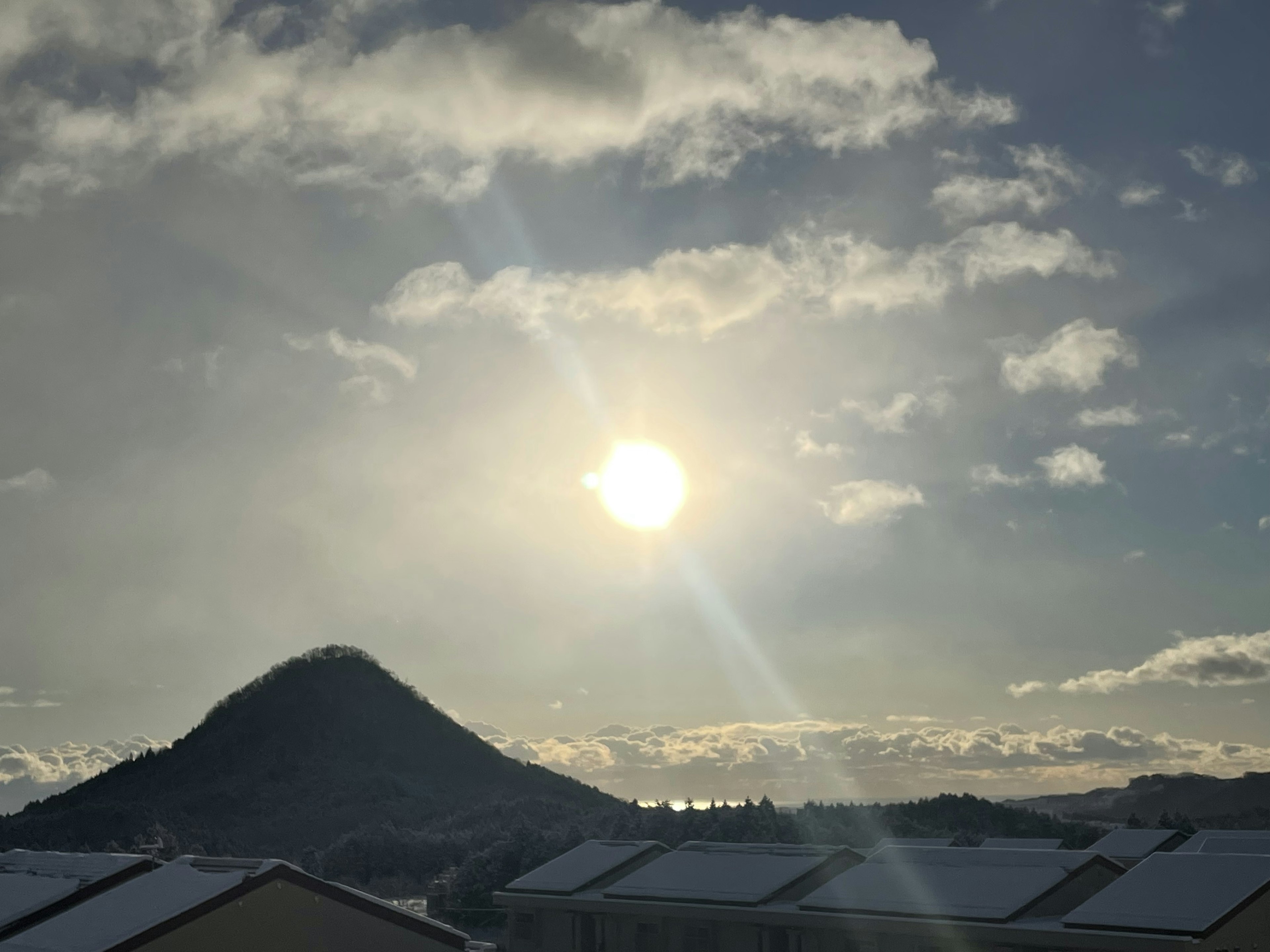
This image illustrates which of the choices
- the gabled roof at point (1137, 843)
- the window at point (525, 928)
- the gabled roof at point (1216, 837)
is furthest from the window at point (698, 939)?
the gabled roof at point (1137, 843)

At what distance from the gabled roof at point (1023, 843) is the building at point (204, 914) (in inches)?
1329

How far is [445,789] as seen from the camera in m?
147

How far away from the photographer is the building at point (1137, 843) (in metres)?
54.2

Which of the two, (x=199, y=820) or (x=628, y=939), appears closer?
(x=628, y=939)

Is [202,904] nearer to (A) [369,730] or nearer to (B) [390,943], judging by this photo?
(B) [390,943]

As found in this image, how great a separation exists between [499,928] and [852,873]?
96.1 ft

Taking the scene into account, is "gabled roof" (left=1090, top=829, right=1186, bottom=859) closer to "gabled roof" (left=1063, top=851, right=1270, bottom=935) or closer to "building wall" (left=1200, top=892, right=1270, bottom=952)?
"gabled roof" (left=1063, top=851, right=1270, bottom=935)

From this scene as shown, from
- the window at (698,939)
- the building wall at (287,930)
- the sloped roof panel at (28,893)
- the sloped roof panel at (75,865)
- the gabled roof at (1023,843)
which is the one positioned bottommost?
the window at (698,939)

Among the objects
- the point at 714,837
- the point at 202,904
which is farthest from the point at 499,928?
the point at 202,904

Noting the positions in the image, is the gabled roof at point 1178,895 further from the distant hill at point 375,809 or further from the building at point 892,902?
the distant hill at point 375,809

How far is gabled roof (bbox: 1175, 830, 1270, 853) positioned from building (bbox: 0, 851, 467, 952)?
108 feet

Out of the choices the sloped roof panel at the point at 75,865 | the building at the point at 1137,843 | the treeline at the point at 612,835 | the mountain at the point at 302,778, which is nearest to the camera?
the sloped roof panel at the point at 75,865

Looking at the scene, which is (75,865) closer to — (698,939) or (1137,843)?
(698,939)

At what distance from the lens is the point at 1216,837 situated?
48.6 meters
